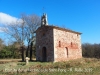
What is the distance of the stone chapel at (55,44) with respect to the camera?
23594mm

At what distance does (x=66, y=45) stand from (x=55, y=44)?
11.9 ft

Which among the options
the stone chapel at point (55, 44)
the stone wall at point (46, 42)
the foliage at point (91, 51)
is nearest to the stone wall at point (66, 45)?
the stone chapel at point (55, 44)

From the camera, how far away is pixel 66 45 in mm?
26438

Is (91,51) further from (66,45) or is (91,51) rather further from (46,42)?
(46,42)

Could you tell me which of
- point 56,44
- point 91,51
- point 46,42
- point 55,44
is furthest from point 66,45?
point 91,51

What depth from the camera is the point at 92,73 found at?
39.1 ft

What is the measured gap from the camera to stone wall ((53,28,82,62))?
23859mm

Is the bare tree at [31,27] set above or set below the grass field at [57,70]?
above

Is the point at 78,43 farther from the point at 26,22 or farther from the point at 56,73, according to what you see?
the point at 56,73

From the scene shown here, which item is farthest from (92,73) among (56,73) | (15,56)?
(15,56)

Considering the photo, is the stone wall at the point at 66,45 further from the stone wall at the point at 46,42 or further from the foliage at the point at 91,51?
the foliage at the point at 91,51

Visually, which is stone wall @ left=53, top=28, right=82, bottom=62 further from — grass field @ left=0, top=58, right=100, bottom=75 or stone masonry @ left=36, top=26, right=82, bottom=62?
grass field @ left=0, top=58, right=100, bottom=75

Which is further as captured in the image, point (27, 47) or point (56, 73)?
point (27, 47)

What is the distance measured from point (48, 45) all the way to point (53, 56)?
2289 mm
